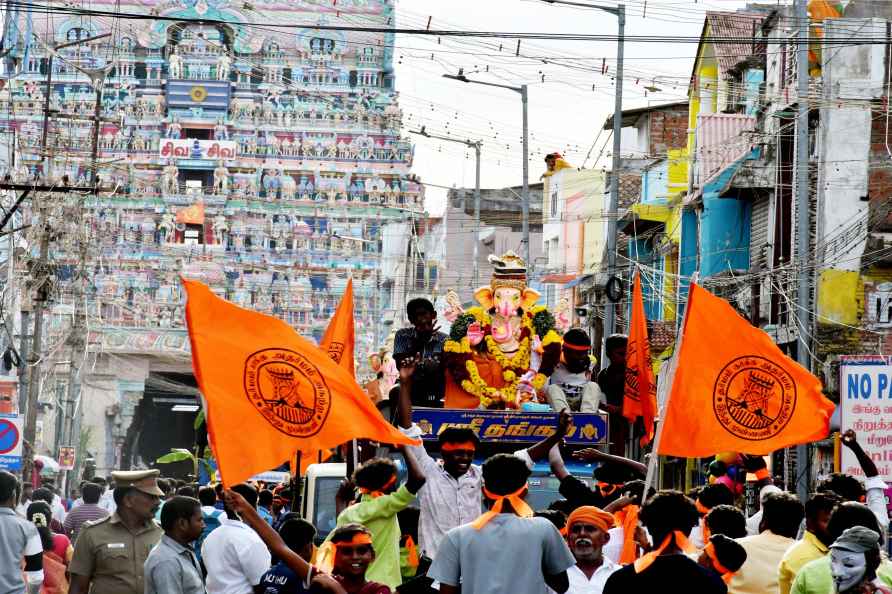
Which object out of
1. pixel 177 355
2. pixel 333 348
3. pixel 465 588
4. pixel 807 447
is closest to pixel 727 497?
pixel 465 588

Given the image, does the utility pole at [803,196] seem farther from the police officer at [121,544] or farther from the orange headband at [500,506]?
the orange headband at [500,506]

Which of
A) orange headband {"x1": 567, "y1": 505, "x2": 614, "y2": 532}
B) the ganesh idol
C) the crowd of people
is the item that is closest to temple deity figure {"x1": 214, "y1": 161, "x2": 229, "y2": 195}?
the ganesh idol

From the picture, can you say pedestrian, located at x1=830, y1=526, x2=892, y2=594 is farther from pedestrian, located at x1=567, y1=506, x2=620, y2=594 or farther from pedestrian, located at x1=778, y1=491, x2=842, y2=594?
pedestrian, located at x1=567, y1=506, x2=620, y2=594

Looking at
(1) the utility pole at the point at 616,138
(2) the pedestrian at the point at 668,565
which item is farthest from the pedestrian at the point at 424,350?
(1) the utility pole at the point at 616,138

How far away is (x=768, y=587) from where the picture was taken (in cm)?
892

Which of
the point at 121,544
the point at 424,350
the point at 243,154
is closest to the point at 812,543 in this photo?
the point at 121,544

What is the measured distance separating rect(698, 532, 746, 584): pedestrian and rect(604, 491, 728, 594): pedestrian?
1004 millimetres

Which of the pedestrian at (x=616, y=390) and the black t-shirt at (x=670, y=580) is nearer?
the black t-shirt at (x=670, y=580)

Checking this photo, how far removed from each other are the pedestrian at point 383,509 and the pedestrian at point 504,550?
1.14 meters

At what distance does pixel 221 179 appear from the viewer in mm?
77062

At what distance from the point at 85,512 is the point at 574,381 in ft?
22.0

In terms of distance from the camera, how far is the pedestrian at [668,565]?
710 cm

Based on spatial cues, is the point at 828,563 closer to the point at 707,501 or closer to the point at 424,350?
the point at 707,501

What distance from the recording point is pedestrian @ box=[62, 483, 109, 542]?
1839cm
